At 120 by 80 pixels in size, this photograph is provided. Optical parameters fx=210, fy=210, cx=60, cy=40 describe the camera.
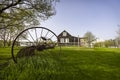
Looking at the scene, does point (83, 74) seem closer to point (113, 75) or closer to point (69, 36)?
point (113, 75)

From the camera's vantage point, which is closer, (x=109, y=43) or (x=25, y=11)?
(x=25, y=11)

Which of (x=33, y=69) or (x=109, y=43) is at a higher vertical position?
(x=109, y=43)

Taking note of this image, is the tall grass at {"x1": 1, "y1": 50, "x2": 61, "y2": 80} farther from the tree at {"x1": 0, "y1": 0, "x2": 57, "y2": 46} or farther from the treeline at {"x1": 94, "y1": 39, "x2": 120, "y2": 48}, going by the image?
the treeline at {"x1": 94, "y1": 39, "x2": 120, "y2": 48}

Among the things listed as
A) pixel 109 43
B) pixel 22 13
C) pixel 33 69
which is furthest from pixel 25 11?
pixel 109 43

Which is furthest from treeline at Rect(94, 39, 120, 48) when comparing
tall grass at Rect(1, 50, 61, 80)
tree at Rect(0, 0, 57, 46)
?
tall grass at Rect(1, 50, 61, 80)

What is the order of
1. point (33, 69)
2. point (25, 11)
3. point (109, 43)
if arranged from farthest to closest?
point (109, 43) < point (25, 11) < point (33, 69)

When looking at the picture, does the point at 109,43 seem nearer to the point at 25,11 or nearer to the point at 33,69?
the point at 25,11

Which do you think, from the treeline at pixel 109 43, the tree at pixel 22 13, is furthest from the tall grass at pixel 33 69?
the treeline at pixel 109 43

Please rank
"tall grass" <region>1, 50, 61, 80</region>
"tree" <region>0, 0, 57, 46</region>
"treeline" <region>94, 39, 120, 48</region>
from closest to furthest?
1. "tall grass" <region>1, 50, 61, 80</region>
2. "tree" <region>0, 0, 57, 46</region>
3. "treeline" <region>94, 39, 120, 48</region>

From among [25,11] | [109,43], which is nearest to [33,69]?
[25,11]

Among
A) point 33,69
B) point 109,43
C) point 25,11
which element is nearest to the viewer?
point 33,69

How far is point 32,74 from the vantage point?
8281 millimetres

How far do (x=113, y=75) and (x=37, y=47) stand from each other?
12.3 feet

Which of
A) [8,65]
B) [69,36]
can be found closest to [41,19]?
[8,65]
